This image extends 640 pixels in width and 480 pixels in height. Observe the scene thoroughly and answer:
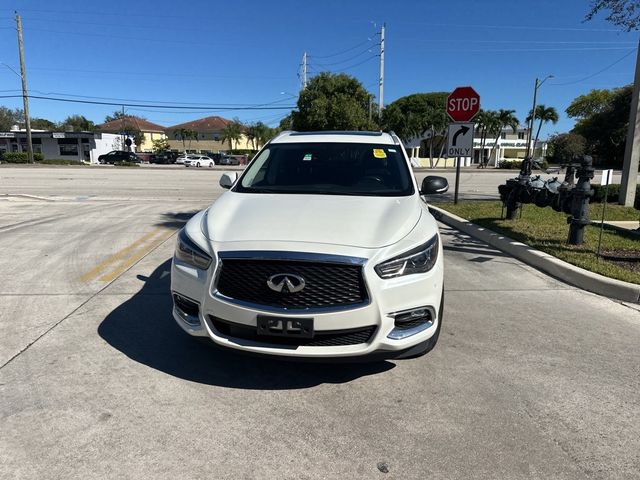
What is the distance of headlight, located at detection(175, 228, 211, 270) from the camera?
3.29 m

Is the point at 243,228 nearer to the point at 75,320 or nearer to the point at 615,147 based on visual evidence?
the point at 75,320

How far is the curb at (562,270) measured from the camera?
18.0ft

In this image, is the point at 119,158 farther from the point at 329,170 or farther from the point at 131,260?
the point at 329,170

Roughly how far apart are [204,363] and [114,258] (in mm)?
4069

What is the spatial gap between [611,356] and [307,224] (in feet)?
9.16

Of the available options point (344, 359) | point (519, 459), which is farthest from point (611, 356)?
point (344, 359)

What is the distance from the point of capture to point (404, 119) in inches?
2537

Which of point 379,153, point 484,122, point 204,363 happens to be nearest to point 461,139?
point 379,153

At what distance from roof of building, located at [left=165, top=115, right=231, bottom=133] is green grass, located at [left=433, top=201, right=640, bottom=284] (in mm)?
101947

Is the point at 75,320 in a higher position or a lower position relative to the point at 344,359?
lower

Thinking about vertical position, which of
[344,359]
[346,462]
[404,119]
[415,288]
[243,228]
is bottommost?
[346,462]

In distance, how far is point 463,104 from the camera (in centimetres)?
1248

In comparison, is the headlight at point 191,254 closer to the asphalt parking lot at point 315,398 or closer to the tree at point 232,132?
the asphalt parking lot at point 315,398

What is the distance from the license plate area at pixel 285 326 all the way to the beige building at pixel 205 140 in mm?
102719
